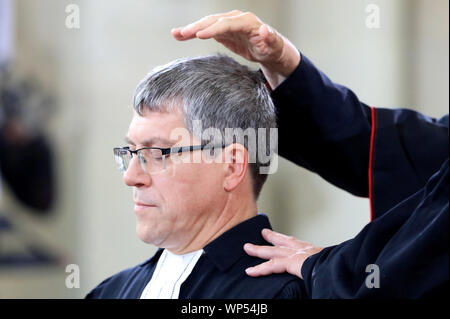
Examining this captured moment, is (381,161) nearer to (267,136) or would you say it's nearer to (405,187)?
(405,187)

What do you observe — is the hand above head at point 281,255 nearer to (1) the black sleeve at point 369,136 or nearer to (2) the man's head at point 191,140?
(2) the man's head at point 191,140

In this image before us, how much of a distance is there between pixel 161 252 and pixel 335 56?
254 cm

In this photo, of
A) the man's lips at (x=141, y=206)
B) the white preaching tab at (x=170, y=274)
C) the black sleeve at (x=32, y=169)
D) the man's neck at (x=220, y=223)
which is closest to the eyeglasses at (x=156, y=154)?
the man's lips at (x=141, y=206)

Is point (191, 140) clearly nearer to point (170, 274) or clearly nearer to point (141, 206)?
point (141, 206)

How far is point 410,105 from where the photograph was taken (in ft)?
14.4

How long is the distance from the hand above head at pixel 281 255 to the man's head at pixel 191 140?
170mm

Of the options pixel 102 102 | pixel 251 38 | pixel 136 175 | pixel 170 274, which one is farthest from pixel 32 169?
pixel 251 38

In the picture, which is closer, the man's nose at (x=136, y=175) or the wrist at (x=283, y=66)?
the man's nose at (x=136, y=175)

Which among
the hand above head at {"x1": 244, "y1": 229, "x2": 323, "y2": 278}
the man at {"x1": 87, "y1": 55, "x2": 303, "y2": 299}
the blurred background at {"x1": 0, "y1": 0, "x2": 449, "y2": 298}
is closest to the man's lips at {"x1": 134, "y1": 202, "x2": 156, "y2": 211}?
the man at {"x1": 87, "y1": 55, "x2": 303, "y2": 299}

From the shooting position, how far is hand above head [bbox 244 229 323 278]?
2061 millimetres

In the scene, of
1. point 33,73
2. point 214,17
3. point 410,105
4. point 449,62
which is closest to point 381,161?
point 214,17

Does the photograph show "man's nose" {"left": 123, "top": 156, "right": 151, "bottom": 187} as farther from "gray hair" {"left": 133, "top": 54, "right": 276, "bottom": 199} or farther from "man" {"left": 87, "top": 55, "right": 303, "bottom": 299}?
"gray hair" {"left": 133, "top": 54, "right": 276, "bottom": 199}

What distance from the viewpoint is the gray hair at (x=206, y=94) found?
214 cm

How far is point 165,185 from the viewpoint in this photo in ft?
7.06
